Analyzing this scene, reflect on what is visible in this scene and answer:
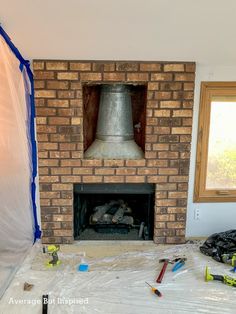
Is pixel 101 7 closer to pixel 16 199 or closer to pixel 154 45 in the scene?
pixel 154 45

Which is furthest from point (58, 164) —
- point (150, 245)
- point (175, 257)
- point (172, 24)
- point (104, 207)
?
point (172, 24)

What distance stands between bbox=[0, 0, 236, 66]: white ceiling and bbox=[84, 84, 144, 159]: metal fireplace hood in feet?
1.19

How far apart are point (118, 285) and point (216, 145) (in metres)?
1.45

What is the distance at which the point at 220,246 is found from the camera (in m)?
2.28

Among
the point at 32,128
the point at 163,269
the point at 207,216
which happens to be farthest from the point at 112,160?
the point at 207,216


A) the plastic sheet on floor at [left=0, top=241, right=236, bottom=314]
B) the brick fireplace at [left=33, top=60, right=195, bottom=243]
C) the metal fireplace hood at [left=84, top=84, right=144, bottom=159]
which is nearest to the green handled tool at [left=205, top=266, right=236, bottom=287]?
the plastic sheet on floor at [left=0, top=241, right=236, bottom=314]

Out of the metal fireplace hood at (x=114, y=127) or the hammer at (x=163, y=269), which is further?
the metal fireplace hood at (x=114, y=127)

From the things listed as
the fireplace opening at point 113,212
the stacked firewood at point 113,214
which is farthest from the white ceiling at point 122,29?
the stacked firewood at point 113,214

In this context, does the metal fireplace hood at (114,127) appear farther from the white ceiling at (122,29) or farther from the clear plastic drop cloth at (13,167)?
the clear plastic drop cloth at (13,167)

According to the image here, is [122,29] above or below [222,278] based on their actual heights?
above

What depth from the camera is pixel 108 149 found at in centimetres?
243

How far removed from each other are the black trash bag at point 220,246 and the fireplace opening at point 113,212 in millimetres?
506

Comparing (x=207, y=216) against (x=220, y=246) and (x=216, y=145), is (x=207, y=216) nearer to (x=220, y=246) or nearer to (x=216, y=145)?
(x=220, y=246)

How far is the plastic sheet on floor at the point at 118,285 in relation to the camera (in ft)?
5.58
